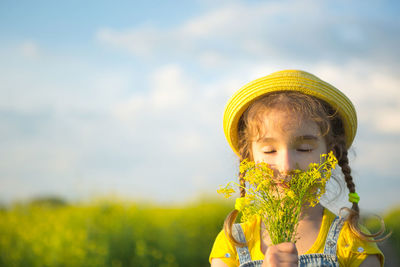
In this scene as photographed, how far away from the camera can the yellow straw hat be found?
2520mm

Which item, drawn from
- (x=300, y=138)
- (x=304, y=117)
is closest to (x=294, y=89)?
(x=304, y=117)

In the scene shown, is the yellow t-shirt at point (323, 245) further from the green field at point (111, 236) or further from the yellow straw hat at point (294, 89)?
the green field at point (111, 236)

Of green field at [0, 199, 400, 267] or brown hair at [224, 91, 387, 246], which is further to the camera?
green field at [0, 199, 400, 267]

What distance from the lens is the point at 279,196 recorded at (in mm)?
2094

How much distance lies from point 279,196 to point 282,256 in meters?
0.32

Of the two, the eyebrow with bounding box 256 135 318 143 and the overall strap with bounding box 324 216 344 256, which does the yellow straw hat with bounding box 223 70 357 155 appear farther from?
the overall strap with bounding box 324 216 344 256

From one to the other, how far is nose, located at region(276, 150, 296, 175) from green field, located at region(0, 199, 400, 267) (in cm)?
464

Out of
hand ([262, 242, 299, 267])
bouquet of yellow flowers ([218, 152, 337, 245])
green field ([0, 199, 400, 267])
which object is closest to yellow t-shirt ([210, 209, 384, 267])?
bouquet of yellow flowers ([218, 152, 337, 245])

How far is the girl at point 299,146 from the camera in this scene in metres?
2.34

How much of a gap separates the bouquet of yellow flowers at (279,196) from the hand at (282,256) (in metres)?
0.10

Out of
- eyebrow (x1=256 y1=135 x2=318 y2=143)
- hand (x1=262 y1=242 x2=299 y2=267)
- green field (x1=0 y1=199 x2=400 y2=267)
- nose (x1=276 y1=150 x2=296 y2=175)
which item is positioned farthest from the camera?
green field (x1=0 y1=199 x2=400 y2=267)

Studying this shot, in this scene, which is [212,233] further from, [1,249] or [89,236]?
[1,249]

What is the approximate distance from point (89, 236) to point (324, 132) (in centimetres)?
535

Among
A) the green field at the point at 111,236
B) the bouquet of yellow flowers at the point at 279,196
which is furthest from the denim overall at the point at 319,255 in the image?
the green field at the point at 111,236
